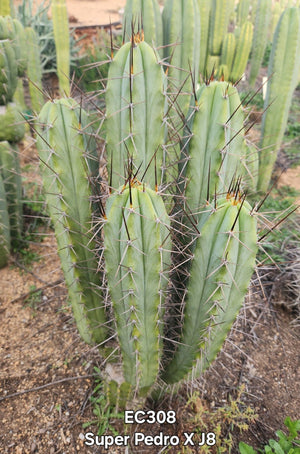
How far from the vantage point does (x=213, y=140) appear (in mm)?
1609

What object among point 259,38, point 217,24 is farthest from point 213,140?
point 259,38

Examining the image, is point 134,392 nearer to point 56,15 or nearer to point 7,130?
point 7,130

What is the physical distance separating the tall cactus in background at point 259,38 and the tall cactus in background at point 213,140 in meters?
5.00

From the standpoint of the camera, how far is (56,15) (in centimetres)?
448

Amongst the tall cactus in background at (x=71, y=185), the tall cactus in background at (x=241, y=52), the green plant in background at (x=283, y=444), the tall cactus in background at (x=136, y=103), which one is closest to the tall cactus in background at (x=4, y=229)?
the tall cactus in background at (x=71, y=185)

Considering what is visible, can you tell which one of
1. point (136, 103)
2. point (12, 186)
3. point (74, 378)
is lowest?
point (74, 378)

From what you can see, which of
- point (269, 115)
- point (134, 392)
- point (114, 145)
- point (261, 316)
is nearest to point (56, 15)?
point (269, 115)

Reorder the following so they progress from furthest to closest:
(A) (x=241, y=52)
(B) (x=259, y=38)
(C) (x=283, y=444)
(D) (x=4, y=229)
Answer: (B) (x=259, y=38) < (A) (x=241, y=52) < (D) (x=4, y=229) < (C) (x=283, y=444)

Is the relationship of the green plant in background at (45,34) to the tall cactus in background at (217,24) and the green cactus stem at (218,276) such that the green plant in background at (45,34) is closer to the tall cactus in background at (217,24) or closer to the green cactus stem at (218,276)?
the tall cactus in background at (217,24)

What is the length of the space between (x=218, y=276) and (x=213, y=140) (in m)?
0.58

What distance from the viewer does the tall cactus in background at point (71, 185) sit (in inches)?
64.0

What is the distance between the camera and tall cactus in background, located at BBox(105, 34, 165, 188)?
1.58 meters

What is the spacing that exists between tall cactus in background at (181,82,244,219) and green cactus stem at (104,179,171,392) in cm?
32

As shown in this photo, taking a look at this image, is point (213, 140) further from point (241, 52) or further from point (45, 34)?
point (45, 34)
